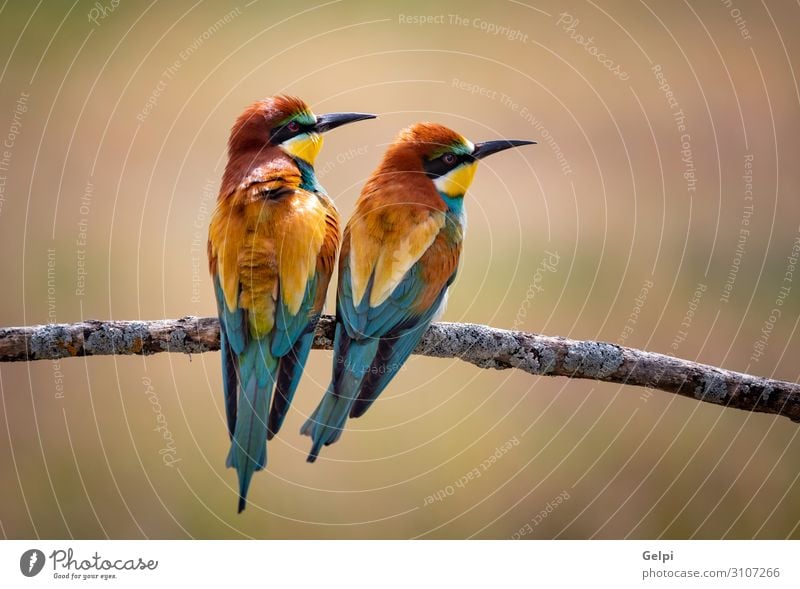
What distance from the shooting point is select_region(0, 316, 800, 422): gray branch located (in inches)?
83.4

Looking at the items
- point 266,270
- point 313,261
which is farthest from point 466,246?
point 266,270

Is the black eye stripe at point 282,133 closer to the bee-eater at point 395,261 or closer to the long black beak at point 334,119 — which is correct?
the long black beak at point 334,119

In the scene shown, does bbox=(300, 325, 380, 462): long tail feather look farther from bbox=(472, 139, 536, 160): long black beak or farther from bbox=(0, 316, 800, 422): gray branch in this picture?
bbox=(472, 139, 536, 160): long black beak

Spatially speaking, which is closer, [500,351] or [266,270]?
[266,270]

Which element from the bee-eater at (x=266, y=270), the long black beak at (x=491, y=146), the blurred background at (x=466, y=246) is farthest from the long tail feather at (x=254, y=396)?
the long black beak at (x=491, y=146)

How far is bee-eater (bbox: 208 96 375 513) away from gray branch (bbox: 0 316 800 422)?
0.35ft

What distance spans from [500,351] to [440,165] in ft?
1.68

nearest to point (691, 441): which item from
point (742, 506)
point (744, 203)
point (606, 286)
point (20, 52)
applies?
point (742, 506)

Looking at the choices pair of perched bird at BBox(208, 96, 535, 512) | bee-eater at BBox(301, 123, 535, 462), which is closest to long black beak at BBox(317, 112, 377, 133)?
pair of perched bird at BBox(208, 96, 535, 512)

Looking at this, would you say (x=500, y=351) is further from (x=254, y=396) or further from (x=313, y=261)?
(x=254, y=396)

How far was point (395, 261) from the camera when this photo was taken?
2.15m

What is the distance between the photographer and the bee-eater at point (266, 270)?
2.01 m

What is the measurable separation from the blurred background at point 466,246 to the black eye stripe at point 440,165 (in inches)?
3.7
